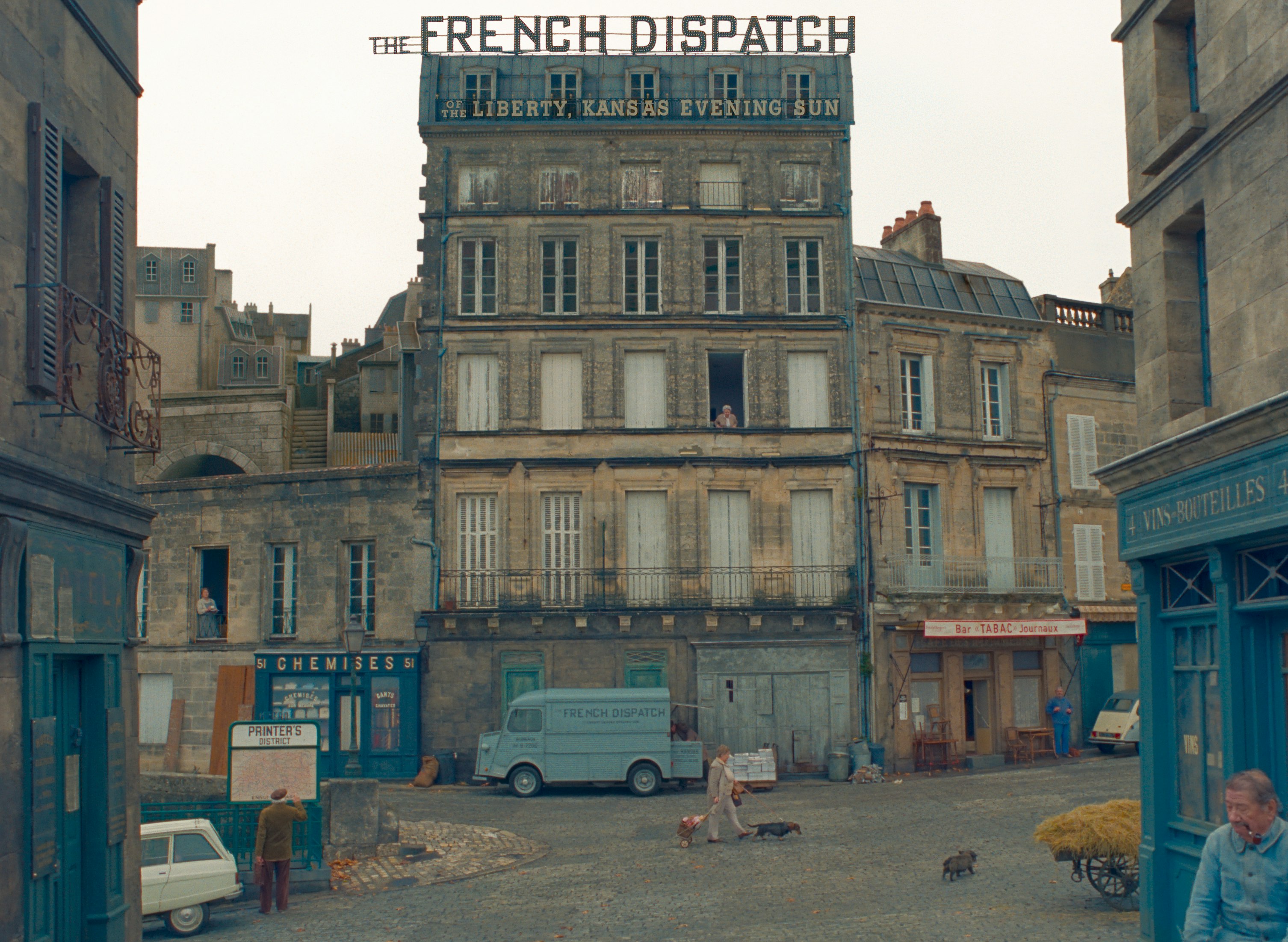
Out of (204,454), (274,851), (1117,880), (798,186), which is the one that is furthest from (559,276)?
(204,454)

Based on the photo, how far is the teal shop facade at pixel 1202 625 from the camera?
9.72m

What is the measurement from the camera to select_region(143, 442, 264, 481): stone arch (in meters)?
47.1

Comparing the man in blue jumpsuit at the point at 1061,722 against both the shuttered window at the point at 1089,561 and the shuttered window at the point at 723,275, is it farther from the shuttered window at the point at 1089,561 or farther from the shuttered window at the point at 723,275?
the shuttered window at the point at 723,275

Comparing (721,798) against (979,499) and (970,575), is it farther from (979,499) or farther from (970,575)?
(979,499)

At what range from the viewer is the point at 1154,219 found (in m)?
12.0

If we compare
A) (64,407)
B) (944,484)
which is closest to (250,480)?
(944,484)

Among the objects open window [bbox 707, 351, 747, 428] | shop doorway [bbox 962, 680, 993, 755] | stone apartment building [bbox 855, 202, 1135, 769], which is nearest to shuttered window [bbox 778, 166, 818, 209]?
stone apartment building [bbox 855, 202, 1135, 769]

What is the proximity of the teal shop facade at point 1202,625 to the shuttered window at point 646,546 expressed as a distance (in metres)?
17.4

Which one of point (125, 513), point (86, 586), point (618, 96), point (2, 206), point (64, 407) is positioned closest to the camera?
point (2, 206)

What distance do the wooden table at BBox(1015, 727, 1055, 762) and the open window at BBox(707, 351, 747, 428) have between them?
9.43 meters

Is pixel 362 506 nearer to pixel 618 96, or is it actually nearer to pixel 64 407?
pixel 618 96

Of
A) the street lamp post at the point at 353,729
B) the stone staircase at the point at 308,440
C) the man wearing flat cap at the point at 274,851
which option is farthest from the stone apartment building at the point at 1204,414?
the stone staircase at the point at 308,440

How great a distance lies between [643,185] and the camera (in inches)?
1212

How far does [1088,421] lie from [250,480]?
65.6ft
